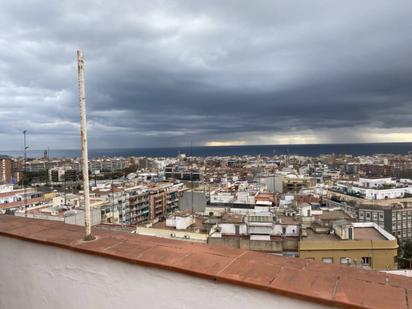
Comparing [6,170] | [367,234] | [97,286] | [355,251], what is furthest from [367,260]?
[6,170]

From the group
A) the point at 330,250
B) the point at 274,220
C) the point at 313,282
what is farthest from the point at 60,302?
the point at 274,220

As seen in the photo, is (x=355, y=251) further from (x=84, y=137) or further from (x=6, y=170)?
(x=6, y=170)

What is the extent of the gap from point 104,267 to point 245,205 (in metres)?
21.8

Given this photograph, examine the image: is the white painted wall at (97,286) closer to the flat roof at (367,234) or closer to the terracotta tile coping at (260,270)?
the terracotta tile coping at (260,270)

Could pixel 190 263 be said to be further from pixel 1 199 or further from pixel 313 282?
pixel 1 199

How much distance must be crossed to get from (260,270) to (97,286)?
2.29 ft

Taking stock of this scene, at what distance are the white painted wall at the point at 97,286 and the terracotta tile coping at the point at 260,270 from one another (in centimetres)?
3

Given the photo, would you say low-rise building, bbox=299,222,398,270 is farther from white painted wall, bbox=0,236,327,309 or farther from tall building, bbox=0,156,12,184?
tall building, bbox=0,156,12,184

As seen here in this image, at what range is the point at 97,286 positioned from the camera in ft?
4.58

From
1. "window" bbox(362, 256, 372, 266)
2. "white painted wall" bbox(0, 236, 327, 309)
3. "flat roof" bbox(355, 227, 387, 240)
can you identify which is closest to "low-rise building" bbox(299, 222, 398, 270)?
"window" bbox(362, 256, 372, 266)

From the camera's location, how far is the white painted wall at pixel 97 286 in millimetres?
1105

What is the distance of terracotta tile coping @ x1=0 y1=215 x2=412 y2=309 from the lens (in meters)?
0.94

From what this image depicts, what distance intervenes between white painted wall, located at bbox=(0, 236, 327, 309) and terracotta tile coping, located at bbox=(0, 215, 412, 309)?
3 cm

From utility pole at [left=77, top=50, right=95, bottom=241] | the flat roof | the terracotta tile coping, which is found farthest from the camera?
the flat roof
